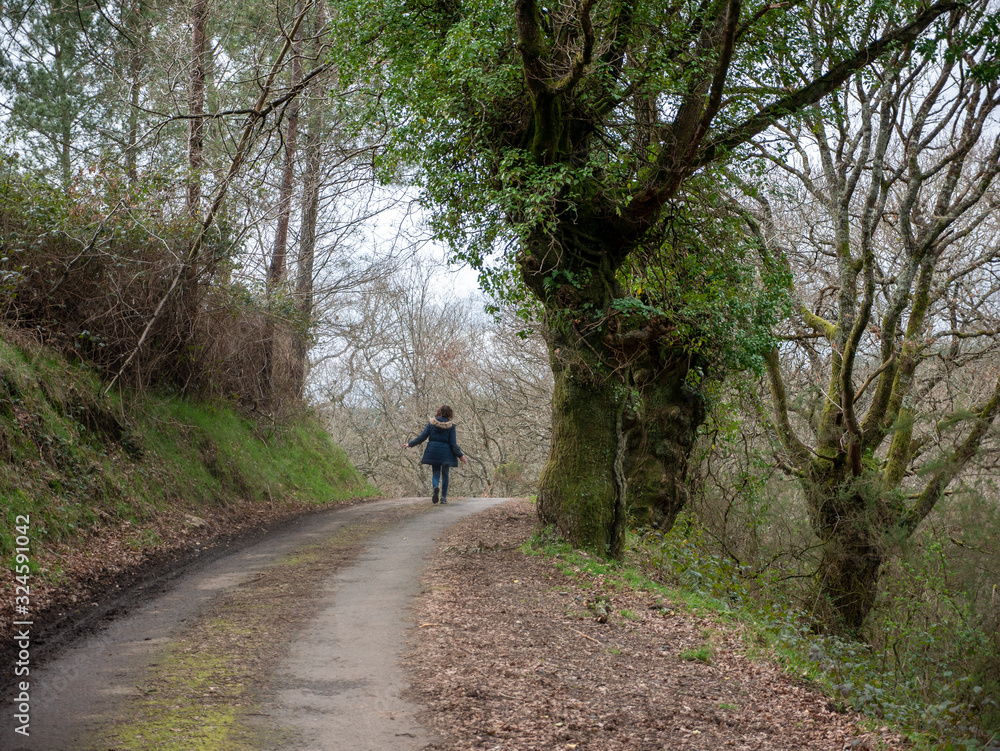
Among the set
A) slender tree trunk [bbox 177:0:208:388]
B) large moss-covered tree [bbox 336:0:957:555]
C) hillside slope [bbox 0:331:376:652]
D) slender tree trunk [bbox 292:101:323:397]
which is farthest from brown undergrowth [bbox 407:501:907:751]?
slender tree trunk [bbox 292:101:323:397]

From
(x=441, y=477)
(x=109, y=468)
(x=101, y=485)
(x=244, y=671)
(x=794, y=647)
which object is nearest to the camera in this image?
(x=244, y=671)

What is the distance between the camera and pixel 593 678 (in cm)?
551

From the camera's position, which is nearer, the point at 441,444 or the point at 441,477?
the point at 441,444

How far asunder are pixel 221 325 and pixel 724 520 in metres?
9.57

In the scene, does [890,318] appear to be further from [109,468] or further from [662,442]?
[109,468]

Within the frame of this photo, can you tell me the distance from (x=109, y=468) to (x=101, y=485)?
17.5 inches

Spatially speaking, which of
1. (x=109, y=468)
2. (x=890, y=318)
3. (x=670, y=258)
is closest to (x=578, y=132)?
(x=670, y=258)

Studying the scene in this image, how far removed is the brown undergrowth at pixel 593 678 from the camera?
4.62 meters

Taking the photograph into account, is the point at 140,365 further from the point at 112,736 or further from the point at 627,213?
the point at 112,736

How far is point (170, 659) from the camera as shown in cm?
526

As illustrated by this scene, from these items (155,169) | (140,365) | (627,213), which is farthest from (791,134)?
(140,365)

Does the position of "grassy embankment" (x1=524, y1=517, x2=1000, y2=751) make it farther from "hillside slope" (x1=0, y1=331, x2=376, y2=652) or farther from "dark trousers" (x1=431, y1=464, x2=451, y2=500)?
"dark trousers" (x1=431, y1=464, x2=451, y2=500)

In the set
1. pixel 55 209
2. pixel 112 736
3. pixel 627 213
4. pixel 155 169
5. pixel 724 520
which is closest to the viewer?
pixel 112 736

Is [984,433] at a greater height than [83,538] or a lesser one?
greater
